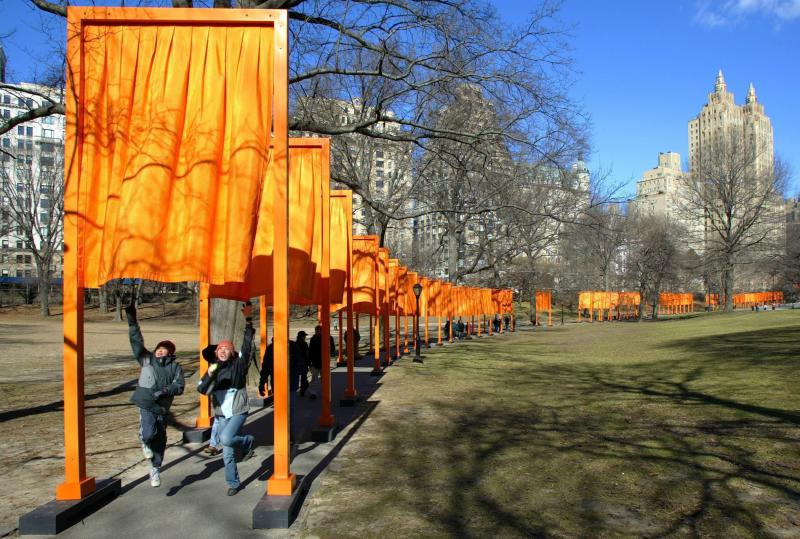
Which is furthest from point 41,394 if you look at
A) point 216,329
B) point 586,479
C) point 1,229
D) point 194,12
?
point 1,229

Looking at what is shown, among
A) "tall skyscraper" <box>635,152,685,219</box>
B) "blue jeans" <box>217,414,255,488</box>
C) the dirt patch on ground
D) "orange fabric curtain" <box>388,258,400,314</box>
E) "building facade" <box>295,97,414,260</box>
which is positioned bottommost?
the dirt patch on ground

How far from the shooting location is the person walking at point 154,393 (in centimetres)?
673

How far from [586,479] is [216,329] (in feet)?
29.5

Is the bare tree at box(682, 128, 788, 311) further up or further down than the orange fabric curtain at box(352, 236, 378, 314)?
further up

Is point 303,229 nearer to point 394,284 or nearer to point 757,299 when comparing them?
point 394,284

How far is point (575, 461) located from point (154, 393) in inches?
208

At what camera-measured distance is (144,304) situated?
70.8 m

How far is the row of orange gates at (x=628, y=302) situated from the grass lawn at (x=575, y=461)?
47578mm

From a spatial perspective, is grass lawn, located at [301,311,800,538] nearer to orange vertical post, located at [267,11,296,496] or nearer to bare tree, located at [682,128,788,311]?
orange vertical post, located at [267,11,296,496]

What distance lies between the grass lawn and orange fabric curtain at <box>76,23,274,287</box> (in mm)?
3036

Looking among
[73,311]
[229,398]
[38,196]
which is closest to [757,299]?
[38,196]

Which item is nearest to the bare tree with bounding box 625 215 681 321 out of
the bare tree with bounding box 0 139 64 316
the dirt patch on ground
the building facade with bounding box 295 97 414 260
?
the building facade with bounding box 295 97 414 260

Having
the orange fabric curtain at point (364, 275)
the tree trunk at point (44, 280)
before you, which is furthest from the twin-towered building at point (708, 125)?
the orange fabric curtain at point (364, 275)

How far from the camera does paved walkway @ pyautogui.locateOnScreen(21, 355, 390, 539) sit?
5.62 meters
